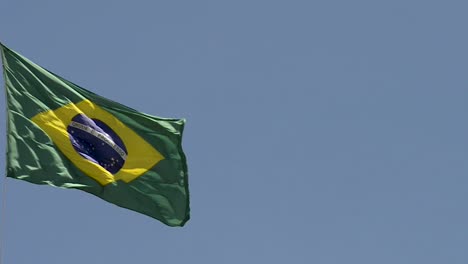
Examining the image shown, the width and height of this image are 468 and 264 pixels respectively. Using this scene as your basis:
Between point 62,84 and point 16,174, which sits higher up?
point 62,84

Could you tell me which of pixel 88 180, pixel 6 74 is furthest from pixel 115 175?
pixel 6 74

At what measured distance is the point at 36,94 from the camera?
41.1 meters

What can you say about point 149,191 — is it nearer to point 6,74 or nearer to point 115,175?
point 115,175

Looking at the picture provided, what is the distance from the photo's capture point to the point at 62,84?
136ft

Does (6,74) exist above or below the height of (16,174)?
above

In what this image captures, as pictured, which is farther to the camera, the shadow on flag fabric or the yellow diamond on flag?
the yellow diamond on flag

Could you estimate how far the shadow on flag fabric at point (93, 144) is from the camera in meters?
40.4

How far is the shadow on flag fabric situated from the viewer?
40438 millimetres

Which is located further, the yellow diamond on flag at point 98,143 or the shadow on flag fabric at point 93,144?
the yellow diamond on flag at point 98,143

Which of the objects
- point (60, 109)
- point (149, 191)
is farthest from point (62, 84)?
point (149, 191)

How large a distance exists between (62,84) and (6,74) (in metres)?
1.48

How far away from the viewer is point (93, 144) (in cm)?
4159

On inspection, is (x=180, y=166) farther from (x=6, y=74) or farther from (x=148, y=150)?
(x=6, y=74)

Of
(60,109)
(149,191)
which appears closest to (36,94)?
(60,109)
